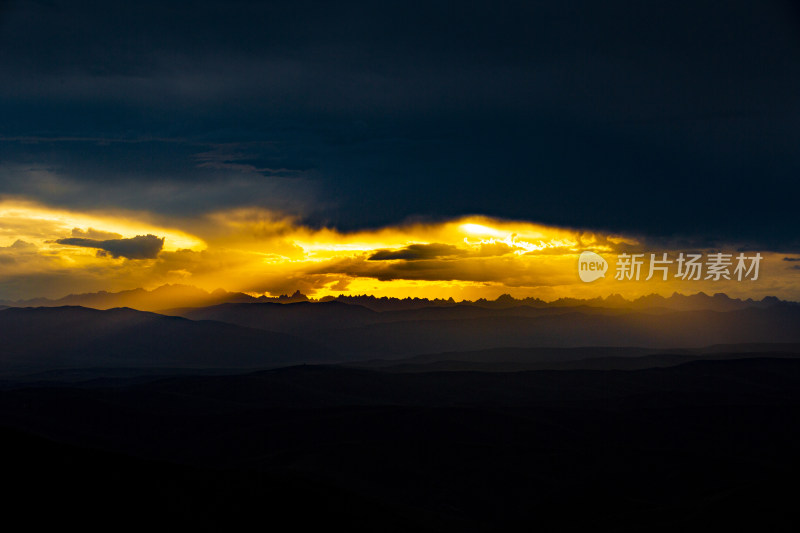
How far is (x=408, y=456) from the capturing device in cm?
9431

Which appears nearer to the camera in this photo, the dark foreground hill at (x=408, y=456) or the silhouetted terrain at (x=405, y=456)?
the silhouetted terrain at (x=405, y=456)

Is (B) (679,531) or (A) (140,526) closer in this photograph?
(A) (140,526)

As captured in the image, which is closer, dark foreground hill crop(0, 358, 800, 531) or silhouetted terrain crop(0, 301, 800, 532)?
silhouetted terrain crop(0, 301, 800, 532)

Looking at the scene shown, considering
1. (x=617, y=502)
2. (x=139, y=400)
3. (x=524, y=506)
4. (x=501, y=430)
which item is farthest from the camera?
(x=139, y=400)

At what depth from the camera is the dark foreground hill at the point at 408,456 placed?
144ft

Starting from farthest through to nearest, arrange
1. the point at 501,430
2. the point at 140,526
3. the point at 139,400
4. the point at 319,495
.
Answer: the point at 139,400, the point at 501,430, the point at 319,495, the point at 140,526

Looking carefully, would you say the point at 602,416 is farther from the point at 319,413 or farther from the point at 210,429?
the point at 210,429

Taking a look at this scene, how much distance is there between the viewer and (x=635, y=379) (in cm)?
19512

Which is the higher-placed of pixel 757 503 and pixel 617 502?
pixel 757 503

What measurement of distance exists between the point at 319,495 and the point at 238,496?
5683 millimetres

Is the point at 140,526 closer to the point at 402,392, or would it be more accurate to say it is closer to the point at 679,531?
the point at 679,531

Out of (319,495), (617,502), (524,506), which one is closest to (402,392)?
(524,506)

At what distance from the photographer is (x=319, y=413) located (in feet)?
409

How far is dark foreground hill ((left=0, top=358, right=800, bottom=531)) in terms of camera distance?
43906mm
